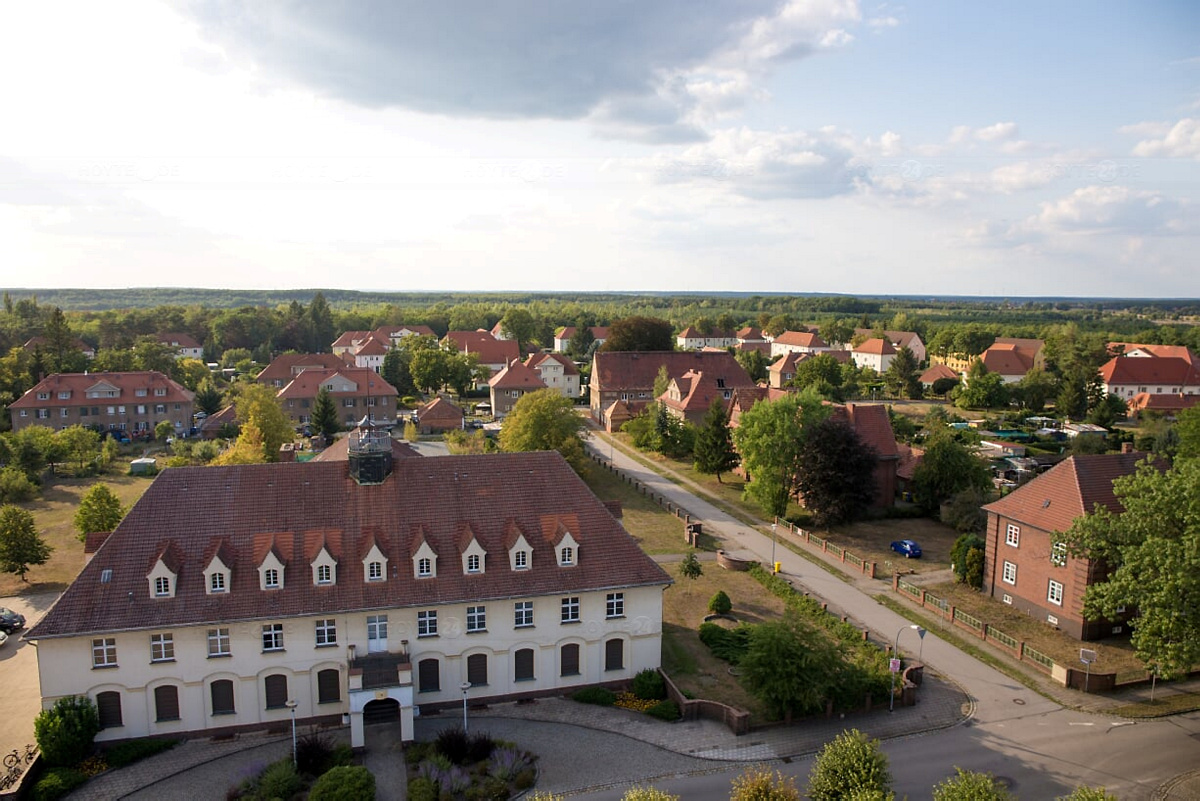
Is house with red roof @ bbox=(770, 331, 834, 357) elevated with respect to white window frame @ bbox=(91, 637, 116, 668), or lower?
elevated

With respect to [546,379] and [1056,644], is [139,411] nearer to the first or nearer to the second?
[546,379]

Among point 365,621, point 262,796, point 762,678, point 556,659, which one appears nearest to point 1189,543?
point 762,678

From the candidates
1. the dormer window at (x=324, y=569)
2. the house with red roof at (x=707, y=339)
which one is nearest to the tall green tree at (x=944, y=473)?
the dormer window at (x=324, y=569)

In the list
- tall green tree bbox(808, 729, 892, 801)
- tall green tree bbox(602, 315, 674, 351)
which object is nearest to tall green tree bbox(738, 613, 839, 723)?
tall green tree bbox(808, 729, 892, 801)

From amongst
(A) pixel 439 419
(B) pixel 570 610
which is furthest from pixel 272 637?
(A) pixel 439 419

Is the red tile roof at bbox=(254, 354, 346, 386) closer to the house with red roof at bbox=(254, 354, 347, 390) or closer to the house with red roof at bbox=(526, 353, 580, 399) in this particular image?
the house with red roof at bbox=(254, 354, 347, 390)

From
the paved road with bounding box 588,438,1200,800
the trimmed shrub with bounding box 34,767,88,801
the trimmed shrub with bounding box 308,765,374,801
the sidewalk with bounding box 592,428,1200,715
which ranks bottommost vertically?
the paved road with bounding box 588,438,1200,800
